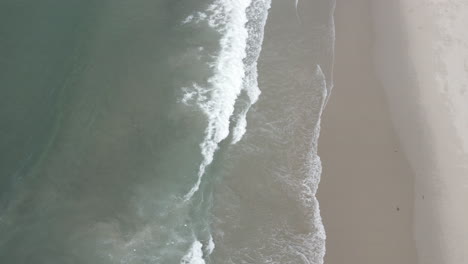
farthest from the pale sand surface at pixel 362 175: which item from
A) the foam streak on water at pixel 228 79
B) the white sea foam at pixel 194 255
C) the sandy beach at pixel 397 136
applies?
the white sea foam at pixel 194 255

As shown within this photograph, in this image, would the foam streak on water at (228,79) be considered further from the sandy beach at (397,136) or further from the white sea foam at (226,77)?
the sandy beach at (397,136)

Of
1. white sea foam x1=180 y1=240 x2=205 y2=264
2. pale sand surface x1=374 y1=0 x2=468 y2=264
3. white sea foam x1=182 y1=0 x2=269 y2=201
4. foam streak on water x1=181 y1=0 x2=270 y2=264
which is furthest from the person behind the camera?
white sea foam x1=182 y1=0 x2=269 y2=201

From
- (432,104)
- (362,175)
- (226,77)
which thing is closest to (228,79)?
(226,77)

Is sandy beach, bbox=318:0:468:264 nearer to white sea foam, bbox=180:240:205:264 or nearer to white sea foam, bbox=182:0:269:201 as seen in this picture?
white sea foam, bbox=182:0:269:201

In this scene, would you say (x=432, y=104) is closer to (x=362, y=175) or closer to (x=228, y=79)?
(x=362, y=175)

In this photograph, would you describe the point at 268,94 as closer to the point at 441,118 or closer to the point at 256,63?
the point at 256,63

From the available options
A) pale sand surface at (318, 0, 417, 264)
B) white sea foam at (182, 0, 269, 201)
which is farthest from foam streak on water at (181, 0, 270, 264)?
pale sand surface at (318, 0, 417, 264)

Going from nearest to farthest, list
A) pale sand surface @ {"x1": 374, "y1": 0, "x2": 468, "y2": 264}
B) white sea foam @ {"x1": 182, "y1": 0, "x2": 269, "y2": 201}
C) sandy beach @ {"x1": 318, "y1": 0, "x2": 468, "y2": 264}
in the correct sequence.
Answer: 1. sandy beach @ {"x1": 318, "y1": 0, "x2": 468, "y2": 264}
2. pale sand surface @ {"x1": 374, "y1": 0, "x2": 468, "y2": 264}
3. white sea foam @ {"x1": 182, "y1": 0, "x2": 269, "y2": 201}
